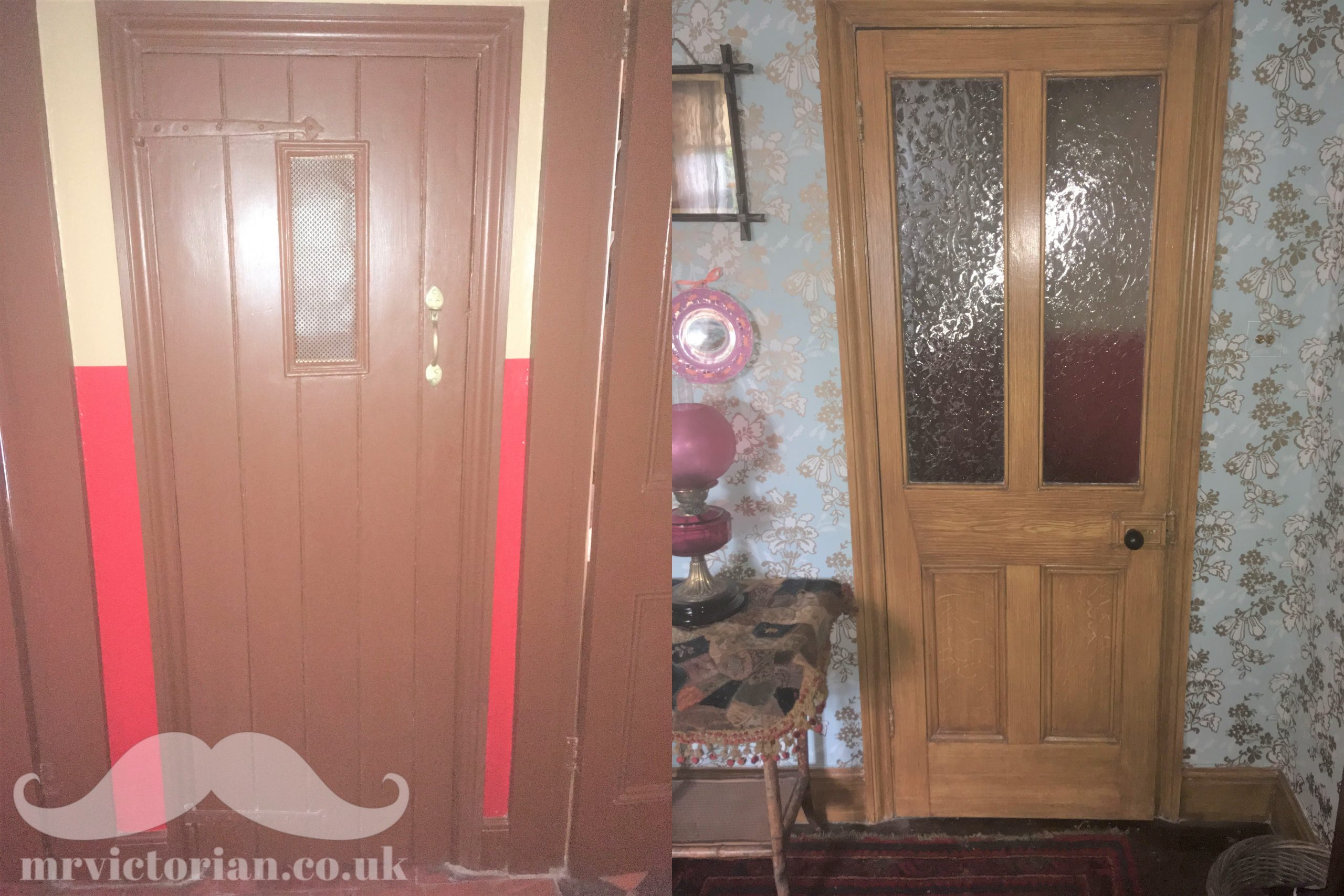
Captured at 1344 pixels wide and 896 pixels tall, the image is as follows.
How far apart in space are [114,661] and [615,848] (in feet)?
3.38

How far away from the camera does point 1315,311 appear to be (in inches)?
73.5

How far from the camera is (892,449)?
2.03 m

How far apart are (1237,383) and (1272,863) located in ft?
3.57

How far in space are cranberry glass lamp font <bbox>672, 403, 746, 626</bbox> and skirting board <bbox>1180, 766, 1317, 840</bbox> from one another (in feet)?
4.57

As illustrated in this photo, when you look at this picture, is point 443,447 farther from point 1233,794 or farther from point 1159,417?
point 1233,794

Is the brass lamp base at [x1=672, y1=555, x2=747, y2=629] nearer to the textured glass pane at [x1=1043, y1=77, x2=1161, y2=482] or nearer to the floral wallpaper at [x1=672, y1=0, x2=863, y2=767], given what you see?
the floral wallpaper at [x1=672, y1=0, x2=863, y2=767]

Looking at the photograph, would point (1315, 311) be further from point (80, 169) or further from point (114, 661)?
point (114, 661)

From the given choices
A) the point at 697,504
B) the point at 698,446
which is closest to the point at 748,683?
the point at 697,504

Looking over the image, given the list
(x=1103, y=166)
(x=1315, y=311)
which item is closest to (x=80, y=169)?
(x=1103, y=166)

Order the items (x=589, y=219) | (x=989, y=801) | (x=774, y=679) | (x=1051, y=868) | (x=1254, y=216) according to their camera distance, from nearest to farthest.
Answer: (x=589, y=219) → (x=774, y=679) → (x=1254, y=216) → (x=1051, y=868) → (x=989, y=801)

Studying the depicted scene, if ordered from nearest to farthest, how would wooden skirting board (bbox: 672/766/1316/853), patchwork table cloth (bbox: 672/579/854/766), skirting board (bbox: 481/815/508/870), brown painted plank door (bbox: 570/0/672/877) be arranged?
brown painted plank door (bbox: 570/0/672/877) → patchwork table cloth (bbox: 672/579/854/766) → skirting board (bbox: 481/815/508/870) → wooden skirting board (bbox: 672/766/1316/853)

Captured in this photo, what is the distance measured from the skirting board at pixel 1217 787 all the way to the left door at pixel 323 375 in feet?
2.18

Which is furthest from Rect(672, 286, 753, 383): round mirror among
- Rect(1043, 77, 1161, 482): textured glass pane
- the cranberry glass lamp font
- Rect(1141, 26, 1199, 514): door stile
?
Rect(1141, 26, 1199, 514): door stile

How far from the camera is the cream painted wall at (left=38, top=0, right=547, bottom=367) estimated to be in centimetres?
136
